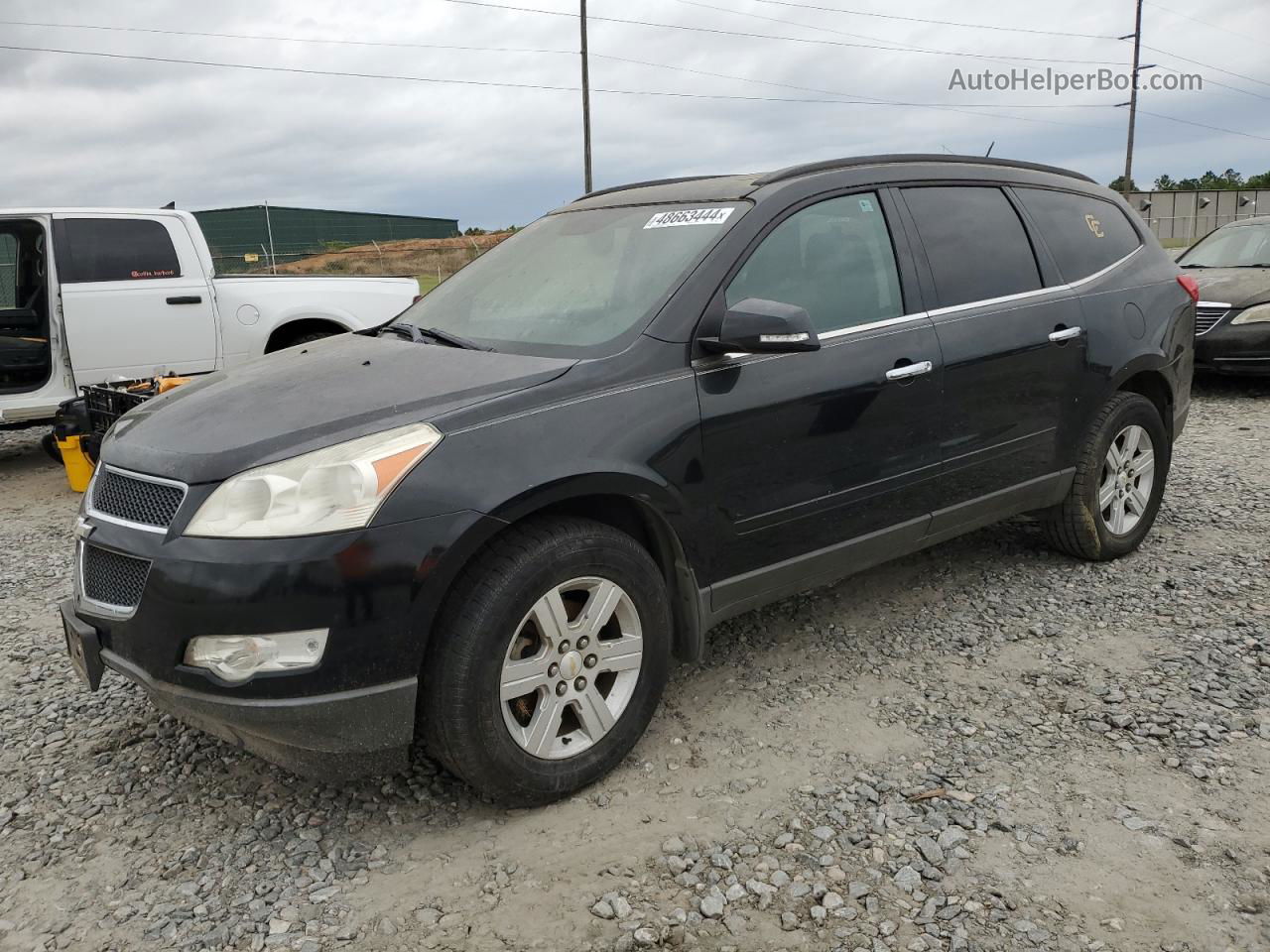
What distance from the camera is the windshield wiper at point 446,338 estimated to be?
3.39m

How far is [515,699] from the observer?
284cm

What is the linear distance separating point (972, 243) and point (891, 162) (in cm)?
48

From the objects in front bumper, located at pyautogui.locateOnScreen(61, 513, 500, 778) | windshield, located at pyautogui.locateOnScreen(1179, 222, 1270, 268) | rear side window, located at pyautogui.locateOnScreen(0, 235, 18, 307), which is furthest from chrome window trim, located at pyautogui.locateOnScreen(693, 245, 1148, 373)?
rear side window, located at pyautogui.locateOnScreen(0, 235, 18, 307)

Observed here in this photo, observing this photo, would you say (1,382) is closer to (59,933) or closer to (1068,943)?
(59,933)

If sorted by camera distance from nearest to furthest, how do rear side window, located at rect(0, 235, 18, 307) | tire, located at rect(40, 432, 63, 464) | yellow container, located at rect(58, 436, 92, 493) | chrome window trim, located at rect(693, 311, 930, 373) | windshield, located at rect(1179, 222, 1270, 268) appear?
chrome window trim, located at rect(693, 311, 930, 373), yellow container, located at rect(58, 436, 92, 493), tire, located at rect(40, 432, 63, 464), rear side window, located at rect(0, 235, 18, 307), windshield, located at rect(1179, 222, 1270, 268)

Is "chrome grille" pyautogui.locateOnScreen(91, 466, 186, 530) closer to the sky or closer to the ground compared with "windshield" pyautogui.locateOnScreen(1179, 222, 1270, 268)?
closer to the ground

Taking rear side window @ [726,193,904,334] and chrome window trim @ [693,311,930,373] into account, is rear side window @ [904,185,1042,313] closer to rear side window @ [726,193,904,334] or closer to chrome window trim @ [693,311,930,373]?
rear side window @ [726,193,904,334]

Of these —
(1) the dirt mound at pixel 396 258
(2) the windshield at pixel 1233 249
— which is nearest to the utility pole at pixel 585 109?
(1) the dirt mound at pixel 396 258

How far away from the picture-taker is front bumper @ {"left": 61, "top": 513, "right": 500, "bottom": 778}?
8.03ft

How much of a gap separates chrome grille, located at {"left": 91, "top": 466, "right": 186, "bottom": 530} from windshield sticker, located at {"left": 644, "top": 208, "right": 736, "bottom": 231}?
72.6 inches

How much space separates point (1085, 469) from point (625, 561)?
102 inches

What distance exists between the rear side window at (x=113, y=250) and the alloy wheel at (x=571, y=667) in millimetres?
6002

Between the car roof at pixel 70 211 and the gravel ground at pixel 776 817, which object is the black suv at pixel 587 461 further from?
the car roof at pixel 70 211

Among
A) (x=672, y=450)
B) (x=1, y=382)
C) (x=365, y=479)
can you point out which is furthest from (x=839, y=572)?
(x=1, y=382)
